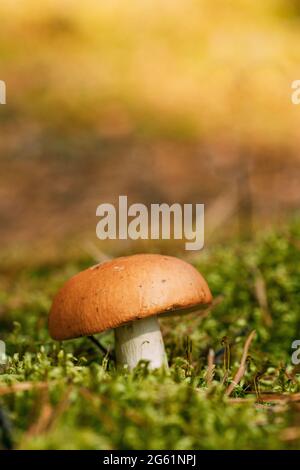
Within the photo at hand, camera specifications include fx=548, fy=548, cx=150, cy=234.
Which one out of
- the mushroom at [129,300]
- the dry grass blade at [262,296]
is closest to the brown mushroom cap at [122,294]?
the mushroom at [129,300]

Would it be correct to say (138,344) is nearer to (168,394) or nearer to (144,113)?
(168,394)

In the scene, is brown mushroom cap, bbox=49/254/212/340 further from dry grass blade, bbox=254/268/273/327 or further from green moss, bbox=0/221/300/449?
dry grass blade, bbox=254/268/273/327

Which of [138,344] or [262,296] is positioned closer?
[138,344]

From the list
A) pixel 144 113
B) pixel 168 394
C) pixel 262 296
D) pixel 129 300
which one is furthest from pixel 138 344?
pixel 144 113

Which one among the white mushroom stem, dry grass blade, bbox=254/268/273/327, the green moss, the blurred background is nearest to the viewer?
the green moss

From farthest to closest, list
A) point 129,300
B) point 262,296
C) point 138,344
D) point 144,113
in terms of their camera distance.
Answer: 1. point 144,113
2. point 262,296
3. point 138,344
4. point 129,300

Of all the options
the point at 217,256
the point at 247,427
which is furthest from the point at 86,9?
the point at 247,427

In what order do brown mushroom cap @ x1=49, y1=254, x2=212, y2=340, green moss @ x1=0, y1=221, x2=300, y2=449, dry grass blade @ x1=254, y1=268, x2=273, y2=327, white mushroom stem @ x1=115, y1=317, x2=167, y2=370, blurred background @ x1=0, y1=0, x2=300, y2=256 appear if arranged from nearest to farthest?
green moss @ x1=0, y1=221, x2=300, y2=449 → brown mushroom cap @ x1=49, y1=254, x2=212, y2=340 → white mushroom stem @ x1=115, y1=317, x2=167, y2=370 → dry grass blade @ x1=254, y1=268, x2=273, y2=327 → blurred background @ x1=0, y1=0, x2=300, y2=256

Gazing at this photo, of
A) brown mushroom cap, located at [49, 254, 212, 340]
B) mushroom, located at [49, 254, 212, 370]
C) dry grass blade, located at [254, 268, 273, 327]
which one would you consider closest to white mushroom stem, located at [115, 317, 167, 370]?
mushroom, located at [49, 254, 212, 370]
